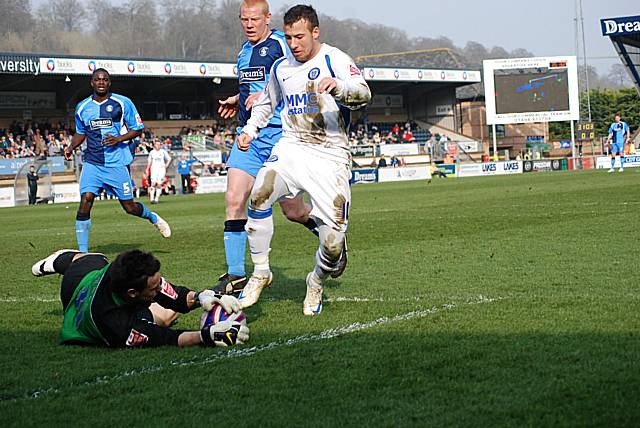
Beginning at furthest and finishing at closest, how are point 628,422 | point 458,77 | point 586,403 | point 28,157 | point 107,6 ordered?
point 107,6 → point 458,77 → point 28,157 → point 586,403 → point 628,422

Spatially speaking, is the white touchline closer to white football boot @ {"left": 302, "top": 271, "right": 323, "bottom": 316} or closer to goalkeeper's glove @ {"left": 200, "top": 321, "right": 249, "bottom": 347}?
goalkeeper's glove @ {"left": 200, "top": 321, "right": 249, "bottom": 347}

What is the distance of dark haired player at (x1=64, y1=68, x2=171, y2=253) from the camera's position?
436 inches

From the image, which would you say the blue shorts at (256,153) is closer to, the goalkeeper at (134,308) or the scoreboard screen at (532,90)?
the goalkeeper at (134,308)

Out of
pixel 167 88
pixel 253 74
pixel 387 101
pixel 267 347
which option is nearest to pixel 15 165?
pixel 167 88

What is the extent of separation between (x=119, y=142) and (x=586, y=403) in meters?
8.78

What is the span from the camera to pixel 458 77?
6009cm

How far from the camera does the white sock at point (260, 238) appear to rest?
6.22 metres

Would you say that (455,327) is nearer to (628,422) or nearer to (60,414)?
(628,422)

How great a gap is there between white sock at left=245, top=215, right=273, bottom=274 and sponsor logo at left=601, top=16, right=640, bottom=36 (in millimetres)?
49194

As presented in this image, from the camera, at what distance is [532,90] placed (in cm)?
4972

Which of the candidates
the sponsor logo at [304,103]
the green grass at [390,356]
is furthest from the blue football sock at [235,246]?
the sponsor logo at [304,103]

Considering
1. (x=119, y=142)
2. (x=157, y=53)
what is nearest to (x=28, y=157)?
(x=119, y=142)

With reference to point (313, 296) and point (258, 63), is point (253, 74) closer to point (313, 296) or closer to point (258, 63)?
point (258, 63)

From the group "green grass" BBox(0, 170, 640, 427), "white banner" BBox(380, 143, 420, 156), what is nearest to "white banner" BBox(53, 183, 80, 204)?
"white banner" BBox(380, 143, 420, 156)
